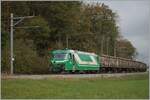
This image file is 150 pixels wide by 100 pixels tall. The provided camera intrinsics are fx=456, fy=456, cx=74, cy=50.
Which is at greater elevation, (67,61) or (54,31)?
(54,31)

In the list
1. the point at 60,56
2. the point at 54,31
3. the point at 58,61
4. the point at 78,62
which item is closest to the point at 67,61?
the point at 58,61

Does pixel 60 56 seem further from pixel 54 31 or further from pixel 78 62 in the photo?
pixel 54 31

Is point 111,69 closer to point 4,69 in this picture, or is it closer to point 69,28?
point 69,28

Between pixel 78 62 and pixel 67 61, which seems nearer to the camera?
pixel 67 61

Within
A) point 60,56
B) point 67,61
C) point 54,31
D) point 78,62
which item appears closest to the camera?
point 67,61

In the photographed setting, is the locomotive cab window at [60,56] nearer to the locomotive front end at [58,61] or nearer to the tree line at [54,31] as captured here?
the locomotive front end at [58,61]

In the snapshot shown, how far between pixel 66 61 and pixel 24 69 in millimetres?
6045

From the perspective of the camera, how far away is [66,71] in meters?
41.9

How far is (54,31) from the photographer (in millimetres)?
61438

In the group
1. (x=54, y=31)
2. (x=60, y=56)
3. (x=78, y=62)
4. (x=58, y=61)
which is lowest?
(x=78, y=62)

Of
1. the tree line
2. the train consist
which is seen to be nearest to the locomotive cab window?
the train consist

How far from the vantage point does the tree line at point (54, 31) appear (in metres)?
46.9

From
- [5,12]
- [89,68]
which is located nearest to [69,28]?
[5,12]

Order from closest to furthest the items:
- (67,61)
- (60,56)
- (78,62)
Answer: (67,61) → (60,56) → (78,62)
